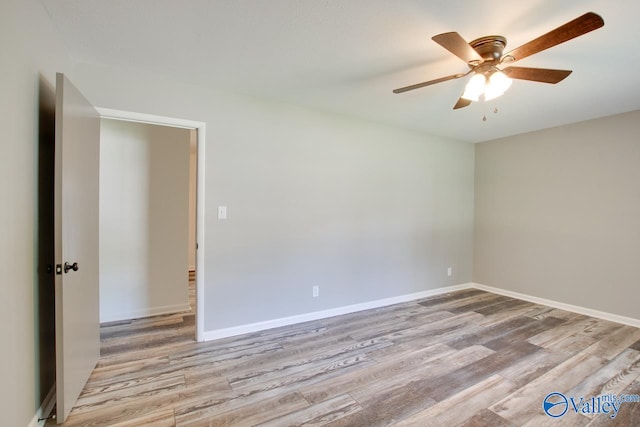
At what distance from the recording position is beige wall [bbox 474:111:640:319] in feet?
11.2

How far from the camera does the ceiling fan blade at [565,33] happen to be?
1.35 metres

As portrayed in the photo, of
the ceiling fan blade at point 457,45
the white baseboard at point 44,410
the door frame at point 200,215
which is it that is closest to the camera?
the ceiling fan blade at point 457,45

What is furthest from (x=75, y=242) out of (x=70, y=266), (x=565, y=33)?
(x=565, y=33)

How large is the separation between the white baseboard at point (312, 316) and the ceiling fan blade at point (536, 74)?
2820 mm

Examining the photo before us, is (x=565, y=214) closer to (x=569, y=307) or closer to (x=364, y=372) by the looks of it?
(x=569, y=307)

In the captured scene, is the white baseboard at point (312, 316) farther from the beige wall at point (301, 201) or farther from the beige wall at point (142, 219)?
the beige wall at point (142, 219)

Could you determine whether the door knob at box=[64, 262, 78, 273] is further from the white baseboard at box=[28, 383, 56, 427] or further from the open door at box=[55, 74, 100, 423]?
the white baseboard at box=[28, 383, 56, 427]

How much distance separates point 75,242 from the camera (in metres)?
1.87

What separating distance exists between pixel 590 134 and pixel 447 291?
2.70m

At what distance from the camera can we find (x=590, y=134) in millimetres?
3654

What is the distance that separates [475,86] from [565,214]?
115 inches

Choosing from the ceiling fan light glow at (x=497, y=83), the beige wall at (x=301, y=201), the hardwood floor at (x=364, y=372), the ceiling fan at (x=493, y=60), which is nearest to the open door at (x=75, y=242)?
the hardwood floor at (x=364, y=372)

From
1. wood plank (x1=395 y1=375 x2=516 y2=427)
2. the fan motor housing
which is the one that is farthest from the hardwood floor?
the fan motor housing

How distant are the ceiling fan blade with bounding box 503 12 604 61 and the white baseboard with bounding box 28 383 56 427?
3.36 metres
